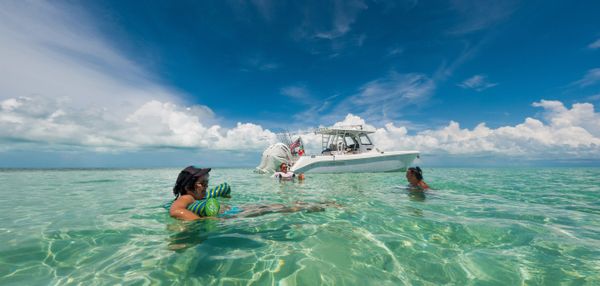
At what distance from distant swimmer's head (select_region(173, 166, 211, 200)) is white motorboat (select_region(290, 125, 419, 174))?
63.6ft

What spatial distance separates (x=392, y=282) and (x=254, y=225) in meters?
2.57

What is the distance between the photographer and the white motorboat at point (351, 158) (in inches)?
962

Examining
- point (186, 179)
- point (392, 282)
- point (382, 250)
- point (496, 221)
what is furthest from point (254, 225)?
point (496, 221)

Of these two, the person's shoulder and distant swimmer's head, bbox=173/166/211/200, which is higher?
distant swimmer's head, bbox=173/166/211/200

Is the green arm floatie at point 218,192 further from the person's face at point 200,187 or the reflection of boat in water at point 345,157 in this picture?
the reflection of boat in water at point 345,157

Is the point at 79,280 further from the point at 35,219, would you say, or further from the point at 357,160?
the point at 357,160

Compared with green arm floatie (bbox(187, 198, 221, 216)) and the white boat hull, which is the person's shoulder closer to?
green arm floatie (bbox(187, 198, 221, 216))

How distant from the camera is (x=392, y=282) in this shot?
2.51m

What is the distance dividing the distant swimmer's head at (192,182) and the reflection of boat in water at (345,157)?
63.6 feet

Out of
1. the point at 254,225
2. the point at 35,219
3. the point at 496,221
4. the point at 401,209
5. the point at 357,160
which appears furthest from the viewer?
the point at 357,160

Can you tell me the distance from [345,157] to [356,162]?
1287 millimetres

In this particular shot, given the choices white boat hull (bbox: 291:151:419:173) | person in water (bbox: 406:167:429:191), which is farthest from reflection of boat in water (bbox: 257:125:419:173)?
person in water (bbox: 406:167:429:191)

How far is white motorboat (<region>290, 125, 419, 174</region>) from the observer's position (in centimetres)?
2444

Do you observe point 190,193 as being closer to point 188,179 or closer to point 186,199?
point 186,199
